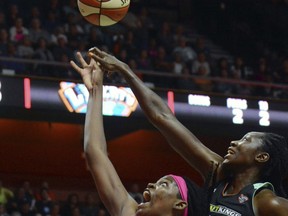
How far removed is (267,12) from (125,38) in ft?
16.0

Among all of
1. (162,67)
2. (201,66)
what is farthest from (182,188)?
(201,66)

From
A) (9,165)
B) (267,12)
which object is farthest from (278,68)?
(9,165)

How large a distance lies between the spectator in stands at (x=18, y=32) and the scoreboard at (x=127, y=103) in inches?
71.3

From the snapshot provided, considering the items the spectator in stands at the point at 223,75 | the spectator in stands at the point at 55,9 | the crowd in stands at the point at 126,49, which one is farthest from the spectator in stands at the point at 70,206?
the spectator in stands at the point at 55,9

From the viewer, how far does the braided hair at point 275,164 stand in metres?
3.92

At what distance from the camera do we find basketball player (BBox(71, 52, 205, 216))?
3457 millimetres

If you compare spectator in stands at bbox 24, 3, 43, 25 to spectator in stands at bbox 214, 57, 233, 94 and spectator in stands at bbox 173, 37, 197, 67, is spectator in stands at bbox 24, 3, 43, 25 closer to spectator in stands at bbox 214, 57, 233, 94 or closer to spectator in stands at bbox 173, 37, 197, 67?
spectator in stands at bbox 173, 37, 197, 67

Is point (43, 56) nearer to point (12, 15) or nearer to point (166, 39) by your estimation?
point (12, 15)

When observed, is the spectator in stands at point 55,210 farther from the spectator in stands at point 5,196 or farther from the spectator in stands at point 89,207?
the spectator in stands at point 89,207

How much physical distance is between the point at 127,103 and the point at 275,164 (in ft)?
28.6

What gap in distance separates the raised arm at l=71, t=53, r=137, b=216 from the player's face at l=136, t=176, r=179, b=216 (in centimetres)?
14

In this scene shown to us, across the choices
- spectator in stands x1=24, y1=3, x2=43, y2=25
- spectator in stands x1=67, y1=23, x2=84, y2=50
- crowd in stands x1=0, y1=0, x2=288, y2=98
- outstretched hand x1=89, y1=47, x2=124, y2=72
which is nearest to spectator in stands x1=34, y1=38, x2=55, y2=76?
crowd in stands x1=0, y1=0, x2=288, y2=98

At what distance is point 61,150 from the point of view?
54.0ft

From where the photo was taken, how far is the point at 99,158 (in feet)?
12.4
